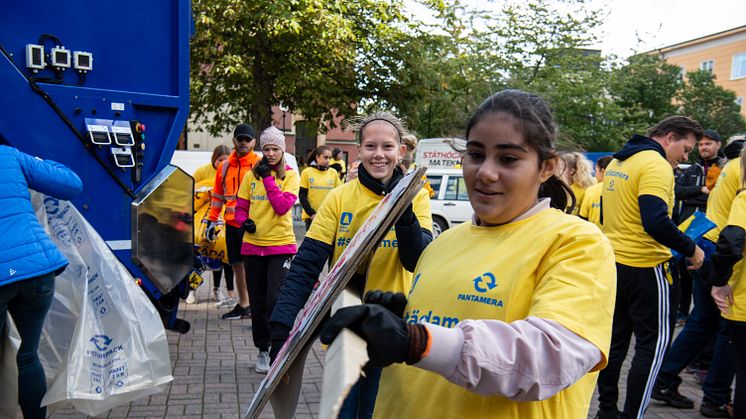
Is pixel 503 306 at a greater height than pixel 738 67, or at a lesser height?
lesser

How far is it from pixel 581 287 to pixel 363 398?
202cm

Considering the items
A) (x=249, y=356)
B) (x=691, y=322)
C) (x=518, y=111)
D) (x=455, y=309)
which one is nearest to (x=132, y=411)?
(x=249, y=356)

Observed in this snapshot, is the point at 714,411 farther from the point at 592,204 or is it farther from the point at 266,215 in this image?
the point at 266,215

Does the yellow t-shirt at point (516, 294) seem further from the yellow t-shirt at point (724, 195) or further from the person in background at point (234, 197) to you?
the person in background at point (234, 197)

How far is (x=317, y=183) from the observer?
401 inches

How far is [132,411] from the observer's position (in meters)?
4.41

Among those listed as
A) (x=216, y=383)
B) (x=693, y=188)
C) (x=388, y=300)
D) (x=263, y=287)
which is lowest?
(x=216, y=383)

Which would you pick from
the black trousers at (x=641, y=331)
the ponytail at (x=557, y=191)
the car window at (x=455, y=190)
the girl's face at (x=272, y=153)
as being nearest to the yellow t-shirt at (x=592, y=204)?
the black trousers at (x=641, y=331)

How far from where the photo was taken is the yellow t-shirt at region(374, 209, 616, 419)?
1383mm

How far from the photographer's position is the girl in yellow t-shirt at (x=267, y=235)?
538 centimetres

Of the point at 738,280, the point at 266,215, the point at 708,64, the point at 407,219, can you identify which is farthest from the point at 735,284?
the point at 708,64

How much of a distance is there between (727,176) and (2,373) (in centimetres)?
505

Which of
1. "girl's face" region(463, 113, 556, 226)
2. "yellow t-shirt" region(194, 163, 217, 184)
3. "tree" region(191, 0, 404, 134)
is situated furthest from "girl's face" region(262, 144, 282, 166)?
"tree" region(191, 0, 404, 134)

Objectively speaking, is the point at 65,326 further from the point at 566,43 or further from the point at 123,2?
the point at 566,43
